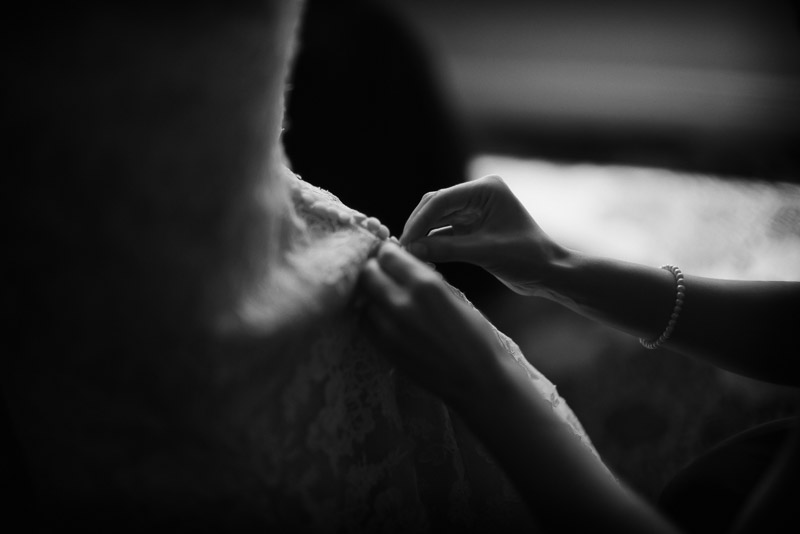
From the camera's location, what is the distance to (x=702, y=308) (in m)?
0.64

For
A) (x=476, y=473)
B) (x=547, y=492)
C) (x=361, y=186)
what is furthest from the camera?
(x=361, y=186)

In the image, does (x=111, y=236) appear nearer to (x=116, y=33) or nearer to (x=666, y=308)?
(x=116, y=33)

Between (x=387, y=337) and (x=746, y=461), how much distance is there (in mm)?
416

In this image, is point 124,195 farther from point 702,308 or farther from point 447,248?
point 702,308

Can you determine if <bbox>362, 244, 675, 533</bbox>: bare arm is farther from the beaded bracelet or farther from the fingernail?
the beaded bracelet

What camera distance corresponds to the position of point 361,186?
110cm

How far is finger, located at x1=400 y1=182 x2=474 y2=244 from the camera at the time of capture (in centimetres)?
57

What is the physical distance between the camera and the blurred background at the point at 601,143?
2.92ft

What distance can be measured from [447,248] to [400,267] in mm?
159

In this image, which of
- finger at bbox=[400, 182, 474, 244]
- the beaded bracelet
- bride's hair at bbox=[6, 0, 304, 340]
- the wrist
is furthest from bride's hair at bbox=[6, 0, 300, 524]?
the beaded bracelet

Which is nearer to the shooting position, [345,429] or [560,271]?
[345,429]

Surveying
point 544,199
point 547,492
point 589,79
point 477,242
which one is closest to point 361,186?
point 477,242

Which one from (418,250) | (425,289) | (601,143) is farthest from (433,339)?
(601,143)

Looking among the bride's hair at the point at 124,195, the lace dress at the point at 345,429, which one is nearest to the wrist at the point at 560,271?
Result: the lace dress at the point at 345,429
